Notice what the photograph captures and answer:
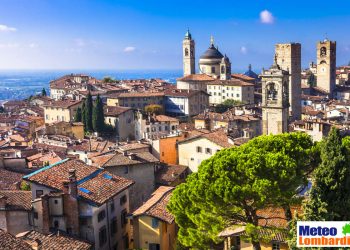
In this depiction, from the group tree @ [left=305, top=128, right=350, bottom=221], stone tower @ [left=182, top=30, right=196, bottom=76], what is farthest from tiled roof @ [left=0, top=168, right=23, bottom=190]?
stone tower @ [left=182, top=30, right=196, bottom=76]

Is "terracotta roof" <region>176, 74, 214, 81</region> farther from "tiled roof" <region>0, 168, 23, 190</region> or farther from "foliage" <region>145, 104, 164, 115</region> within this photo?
"tiled roof" <region>0, 168, 23, 190</region>

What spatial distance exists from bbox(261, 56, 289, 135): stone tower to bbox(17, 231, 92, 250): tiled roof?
71.3 ft

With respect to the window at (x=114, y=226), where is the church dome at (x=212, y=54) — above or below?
above

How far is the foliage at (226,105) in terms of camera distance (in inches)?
3169

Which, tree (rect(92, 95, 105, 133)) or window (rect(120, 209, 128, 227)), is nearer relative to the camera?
window (rect(120, 209, 128, 227))

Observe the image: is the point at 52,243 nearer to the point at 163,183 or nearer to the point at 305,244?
the point at 305,244

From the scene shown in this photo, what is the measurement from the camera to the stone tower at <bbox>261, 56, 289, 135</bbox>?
38.6 metres

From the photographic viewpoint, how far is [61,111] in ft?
226

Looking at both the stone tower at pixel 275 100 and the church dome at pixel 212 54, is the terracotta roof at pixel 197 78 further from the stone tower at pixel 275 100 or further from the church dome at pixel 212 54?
the stone tower at pixel 275 100

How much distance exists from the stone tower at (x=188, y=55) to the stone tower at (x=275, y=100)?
258ft

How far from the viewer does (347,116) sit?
2537 inches

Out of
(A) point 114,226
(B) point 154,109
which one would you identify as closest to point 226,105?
(B) point 154,109

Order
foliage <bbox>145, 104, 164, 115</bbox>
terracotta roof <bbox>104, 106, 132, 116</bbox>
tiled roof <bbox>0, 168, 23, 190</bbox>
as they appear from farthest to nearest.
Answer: foliage <bbox>145, 104, 164, 115</bbox> → terracotta roof <bbox>104, 106, 132, 116</bbox> → tiled roof <bbox>0, 168, 23, 190</bbox>

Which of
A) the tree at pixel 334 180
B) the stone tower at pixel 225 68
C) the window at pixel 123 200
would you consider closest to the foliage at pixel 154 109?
the stone tower at pixel 225 68
